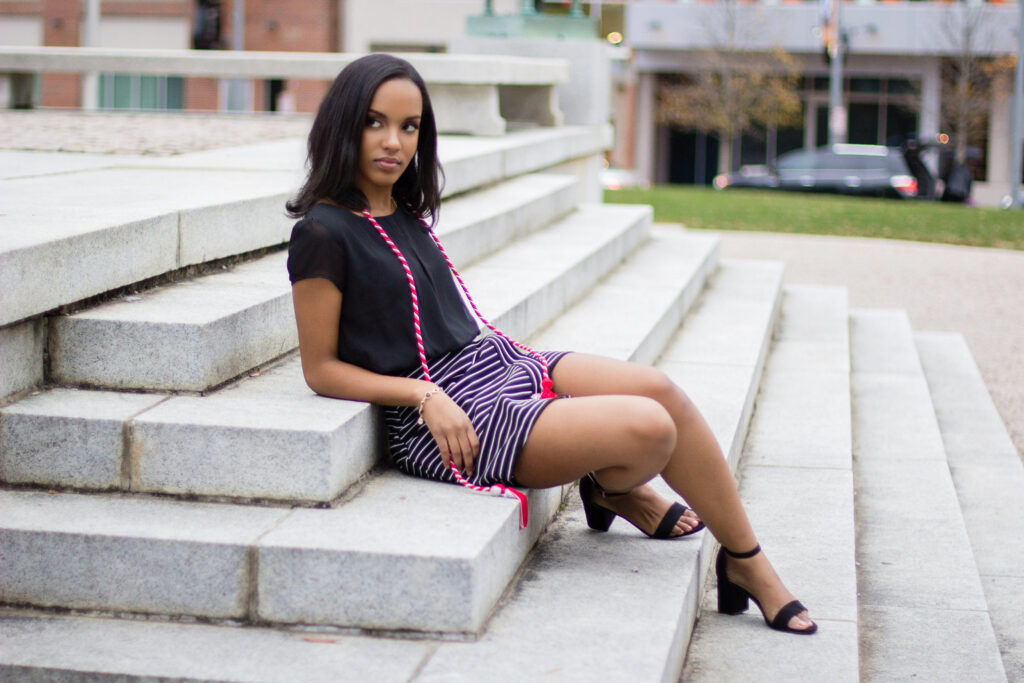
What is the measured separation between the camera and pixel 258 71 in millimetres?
10078

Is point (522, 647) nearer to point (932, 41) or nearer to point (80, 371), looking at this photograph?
point (80, 371)

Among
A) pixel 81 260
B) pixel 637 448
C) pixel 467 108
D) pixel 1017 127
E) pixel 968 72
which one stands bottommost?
pixel 637 448

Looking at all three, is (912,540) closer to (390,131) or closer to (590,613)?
(590,613)

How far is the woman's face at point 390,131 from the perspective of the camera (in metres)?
3.18

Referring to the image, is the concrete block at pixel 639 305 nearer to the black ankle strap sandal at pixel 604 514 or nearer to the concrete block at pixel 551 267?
the concrete block at pixel 551 267

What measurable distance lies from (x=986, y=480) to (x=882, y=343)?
265 centimetres

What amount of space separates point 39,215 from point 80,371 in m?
0.68

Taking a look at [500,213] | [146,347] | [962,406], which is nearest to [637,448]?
[146,347]

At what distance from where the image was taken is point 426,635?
2.80 metres

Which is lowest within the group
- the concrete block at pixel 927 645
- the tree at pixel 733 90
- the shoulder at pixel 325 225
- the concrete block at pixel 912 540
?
the concrete block at pixel 927 645

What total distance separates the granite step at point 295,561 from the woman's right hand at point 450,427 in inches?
5.1

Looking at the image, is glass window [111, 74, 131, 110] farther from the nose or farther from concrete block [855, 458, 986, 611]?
the nose

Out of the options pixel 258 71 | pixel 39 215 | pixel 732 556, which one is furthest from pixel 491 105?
pixel 732 556

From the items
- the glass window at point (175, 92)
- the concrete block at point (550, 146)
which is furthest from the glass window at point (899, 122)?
the concrete block at point (550, 146)
